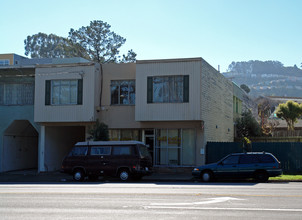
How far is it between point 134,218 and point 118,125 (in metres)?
18.2

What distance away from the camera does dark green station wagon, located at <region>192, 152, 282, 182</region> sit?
20.9 meters

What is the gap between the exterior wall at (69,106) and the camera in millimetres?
27141

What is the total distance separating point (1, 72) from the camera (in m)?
29.5

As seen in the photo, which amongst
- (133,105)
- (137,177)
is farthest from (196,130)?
(137,177)

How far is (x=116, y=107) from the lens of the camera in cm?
2764

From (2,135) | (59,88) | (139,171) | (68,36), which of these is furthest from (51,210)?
(68,36)

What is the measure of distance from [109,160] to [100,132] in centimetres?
388

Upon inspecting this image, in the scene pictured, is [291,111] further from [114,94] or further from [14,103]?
[14,103]

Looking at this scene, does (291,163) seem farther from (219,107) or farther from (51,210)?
(51,210)

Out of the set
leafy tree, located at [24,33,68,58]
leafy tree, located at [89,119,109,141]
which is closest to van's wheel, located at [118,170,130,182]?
leafy tree, located at [89,119,109,141]

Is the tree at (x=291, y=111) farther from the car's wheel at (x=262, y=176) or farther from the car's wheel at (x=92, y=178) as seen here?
the car's wheel at (x=92, y=178)

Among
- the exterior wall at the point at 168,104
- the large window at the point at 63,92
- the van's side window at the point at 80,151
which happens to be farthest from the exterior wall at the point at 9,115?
the exterior wall at the point at 168,104

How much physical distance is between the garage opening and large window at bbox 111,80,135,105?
7.04 metres

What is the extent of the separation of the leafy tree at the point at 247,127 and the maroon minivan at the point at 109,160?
1565cm
